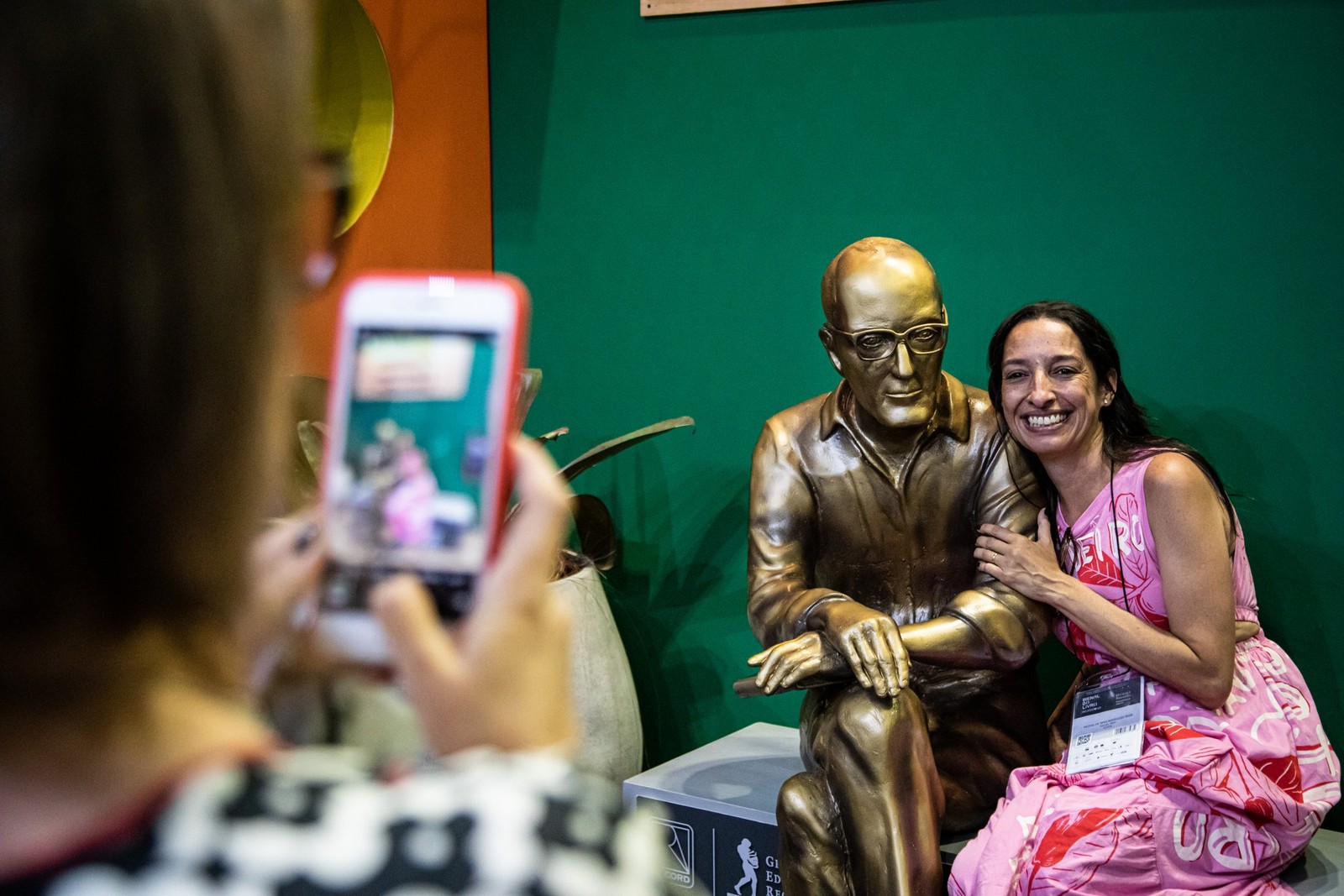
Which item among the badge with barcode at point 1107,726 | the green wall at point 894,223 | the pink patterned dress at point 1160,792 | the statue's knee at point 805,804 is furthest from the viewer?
the green wall at point 894,223

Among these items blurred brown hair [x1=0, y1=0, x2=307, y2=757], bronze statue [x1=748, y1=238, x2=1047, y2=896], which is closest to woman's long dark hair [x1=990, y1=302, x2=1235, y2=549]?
bronze statue [x1=748, y1=238, x2=1047, y2=896]

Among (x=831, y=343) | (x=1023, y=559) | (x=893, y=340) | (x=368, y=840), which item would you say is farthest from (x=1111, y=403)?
(x=368, y=840)

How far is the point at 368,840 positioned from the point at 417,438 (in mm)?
239

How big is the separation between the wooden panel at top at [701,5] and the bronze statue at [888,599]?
1.19 metres

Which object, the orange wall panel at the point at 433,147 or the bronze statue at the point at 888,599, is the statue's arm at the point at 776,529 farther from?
the orange wall panel at the point at 433,147

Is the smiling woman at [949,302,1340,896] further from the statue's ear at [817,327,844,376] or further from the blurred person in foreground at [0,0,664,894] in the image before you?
the blurred person in foreground at [0,0,664,894]

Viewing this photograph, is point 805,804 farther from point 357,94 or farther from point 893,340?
point 357,94

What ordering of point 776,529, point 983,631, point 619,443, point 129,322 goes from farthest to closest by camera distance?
point 619,443
point 776,529
point 983,631
point 129,322

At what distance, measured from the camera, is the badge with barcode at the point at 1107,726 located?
234 cm

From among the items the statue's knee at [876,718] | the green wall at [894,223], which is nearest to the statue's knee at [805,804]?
the statue's knee at [876,718]

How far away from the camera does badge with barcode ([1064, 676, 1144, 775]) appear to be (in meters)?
2.34

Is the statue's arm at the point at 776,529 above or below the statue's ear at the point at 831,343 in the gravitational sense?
below

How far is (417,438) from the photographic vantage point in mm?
620

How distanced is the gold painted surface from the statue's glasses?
1580 millimetres
